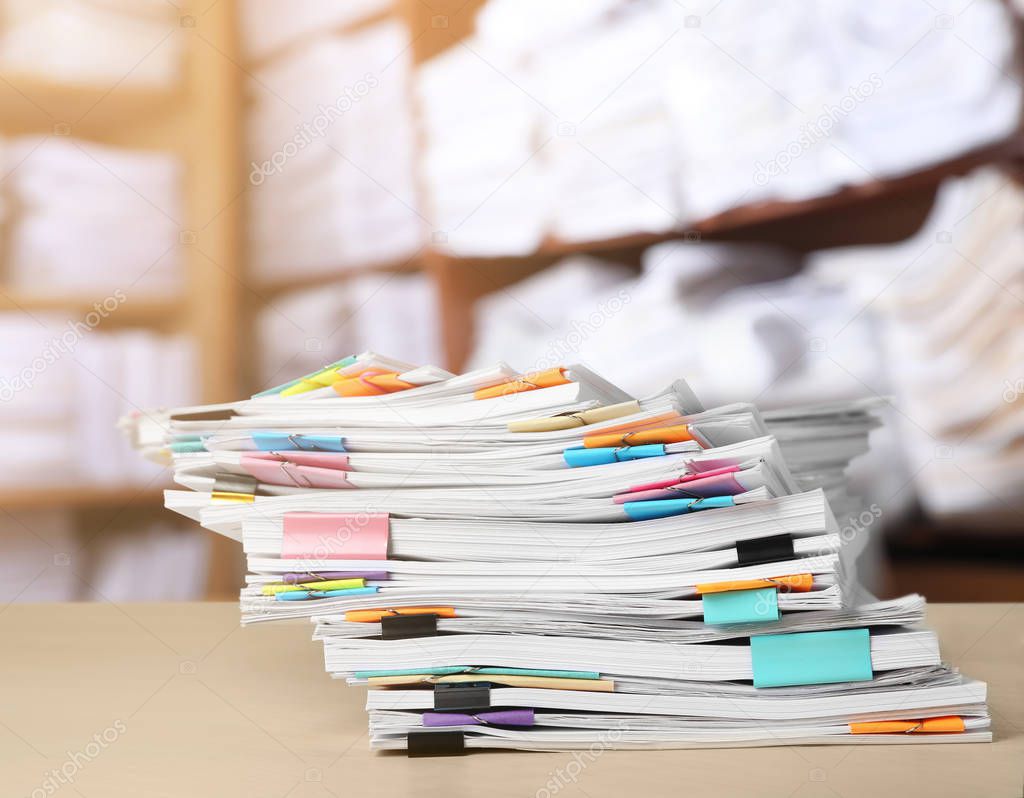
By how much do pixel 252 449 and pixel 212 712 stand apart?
0.19 m

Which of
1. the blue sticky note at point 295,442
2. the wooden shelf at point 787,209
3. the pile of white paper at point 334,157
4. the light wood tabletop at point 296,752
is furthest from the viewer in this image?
the pile of white paper at point 334,157

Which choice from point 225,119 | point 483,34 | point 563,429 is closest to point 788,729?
point 563,429

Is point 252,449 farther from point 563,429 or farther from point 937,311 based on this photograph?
point 937,311

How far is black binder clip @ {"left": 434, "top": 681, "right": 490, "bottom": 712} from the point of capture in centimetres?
56

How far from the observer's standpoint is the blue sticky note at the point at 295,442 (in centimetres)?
60

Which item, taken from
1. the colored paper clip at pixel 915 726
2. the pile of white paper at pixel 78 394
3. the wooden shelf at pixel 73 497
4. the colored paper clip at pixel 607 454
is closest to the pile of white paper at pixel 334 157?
the pile of white paper at pixel 78 394

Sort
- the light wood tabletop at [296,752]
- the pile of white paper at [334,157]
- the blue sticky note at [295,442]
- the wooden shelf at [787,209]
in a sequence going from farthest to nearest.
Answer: the pile of white paper at [334,157] → the wooden shelf at [787,209] → the blue sticky note at [295,442] → the light wood tabletop at [296,752]

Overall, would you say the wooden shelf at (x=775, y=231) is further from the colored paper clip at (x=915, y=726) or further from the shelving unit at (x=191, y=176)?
the colored paper clip at (x=915, y=726)

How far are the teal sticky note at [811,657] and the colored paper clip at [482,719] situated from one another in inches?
5.3

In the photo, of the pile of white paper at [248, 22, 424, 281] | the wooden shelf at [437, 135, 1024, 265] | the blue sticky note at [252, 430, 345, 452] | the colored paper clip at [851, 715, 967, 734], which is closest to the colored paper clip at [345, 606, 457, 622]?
the blue sticky note at [252, 430, 345, 452]

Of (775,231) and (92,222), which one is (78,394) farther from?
(775,231)

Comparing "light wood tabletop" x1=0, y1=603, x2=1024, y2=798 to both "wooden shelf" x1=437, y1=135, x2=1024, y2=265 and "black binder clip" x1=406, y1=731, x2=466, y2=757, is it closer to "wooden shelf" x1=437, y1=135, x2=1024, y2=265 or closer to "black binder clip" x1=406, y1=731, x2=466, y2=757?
"black binder clip" x1=406, y1=731, x2=466, y2=757

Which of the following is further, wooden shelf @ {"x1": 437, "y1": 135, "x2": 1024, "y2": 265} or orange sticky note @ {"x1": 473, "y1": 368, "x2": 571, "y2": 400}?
wooden shelf @ {"x1": 437, "y1": 135, "x2": 1024, "y2": 265}

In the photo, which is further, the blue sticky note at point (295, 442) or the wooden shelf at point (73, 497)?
the wooden shelf at point (73, 497)
